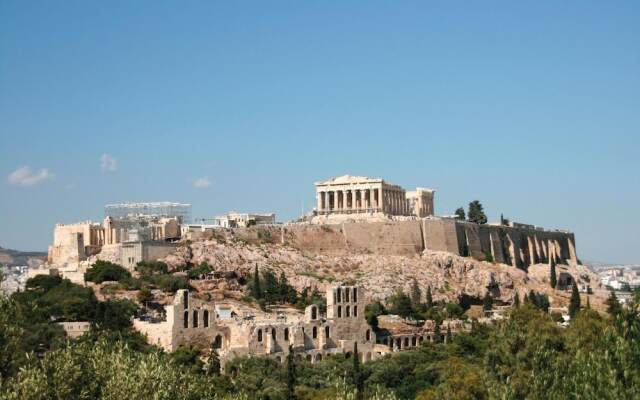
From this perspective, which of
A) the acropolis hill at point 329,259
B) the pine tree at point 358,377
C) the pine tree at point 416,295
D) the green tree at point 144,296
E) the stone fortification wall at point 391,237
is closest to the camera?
the pine tree at point 358,377

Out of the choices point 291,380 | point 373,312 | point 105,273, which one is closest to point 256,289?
point 373,312

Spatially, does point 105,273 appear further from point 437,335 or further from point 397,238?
point 397,238

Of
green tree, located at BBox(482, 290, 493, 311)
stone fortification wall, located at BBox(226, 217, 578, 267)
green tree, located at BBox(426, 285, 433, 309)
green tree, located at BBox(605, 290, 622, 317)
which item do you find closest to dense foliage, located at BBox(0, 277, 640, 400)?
green tree, located at BBox(605, 290, 622, 317)

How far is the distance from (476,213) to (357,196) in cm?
1275

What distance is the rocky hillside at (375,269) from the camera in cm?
7300

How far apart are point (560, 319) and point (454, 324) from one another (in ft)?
21.5

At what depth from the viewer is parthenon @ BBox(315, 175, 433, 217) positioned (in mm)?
87250

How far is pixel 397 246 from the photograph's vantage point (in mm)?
82875

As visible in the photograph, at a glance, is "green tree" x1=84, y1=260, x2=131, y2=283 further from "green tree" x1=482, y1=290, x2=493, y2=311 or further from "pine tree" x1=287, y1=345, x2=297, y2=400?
"green tree" x1=482, y1=290, x2=493, y2=311

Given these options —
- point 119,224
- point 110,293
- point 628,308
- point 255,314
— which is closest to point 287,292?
point 255,314

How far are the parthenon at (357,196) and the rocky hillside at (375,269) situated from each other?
6.68m

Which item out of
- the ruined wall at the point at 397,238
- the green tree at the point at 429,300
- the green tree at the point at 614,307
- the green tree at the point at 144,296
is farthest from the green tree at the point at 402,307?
the green tree at the point at 144,296

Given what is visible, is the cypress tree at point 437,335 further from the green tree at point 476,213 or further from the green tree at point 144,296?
the green tree at point 476,213

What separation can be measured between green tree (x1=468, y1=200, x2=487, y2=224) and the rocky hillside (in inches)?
420
